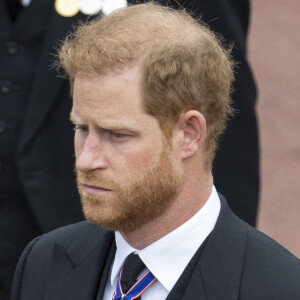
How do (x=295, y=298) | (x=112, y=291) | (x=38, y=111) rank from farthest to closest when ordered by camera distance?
(x=38, y=111) < (x=112, y=291) < (x=295, y=298)

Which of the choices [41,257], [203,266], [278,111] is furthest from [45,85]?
[278,111]

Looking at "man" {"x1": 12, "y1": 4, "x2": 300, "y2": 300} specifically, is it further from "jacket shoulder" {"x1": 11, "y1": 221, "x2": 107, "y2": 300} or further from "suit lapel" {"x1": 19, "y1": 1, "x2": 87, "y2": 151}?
"suit lapel" {"x1": 19, "y1": 1, "x2": 87, "y2": 151}

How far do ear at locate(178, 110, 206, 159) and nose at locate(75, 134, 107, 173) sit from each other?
7.6 inches

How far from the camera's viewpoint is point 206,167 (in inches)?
112

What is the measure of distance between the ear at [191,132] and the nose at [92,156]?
194 mm

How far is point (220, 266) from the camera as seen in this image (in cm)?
280

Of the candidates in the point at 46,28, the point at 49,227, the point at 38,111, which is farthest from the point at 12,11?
the point at 49,227

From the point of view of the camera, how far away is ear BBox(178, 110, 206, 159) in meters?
2.74

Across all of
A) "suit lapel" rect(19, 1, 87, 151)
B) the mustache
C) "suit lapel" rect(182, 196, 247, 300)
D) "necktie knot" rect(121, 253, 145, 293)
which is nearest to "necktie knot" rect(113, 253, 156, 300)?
"necktie knot" rect(121, 253, 145, 293)

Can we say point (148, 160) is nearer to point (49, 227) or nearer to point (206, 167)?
point (206, 167)

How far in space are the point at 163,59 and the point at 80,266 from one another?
0.65 metres

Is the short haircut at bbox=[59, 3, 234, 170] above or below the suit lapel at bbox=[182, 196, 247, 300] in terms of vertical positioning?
above

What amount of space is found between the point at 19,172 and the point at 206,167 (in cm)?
132

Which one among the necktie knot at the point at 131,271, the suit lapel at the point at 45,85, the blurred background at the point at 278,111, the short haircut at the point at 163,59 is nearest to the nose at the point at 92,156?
the short haircut at the point at 163,59
